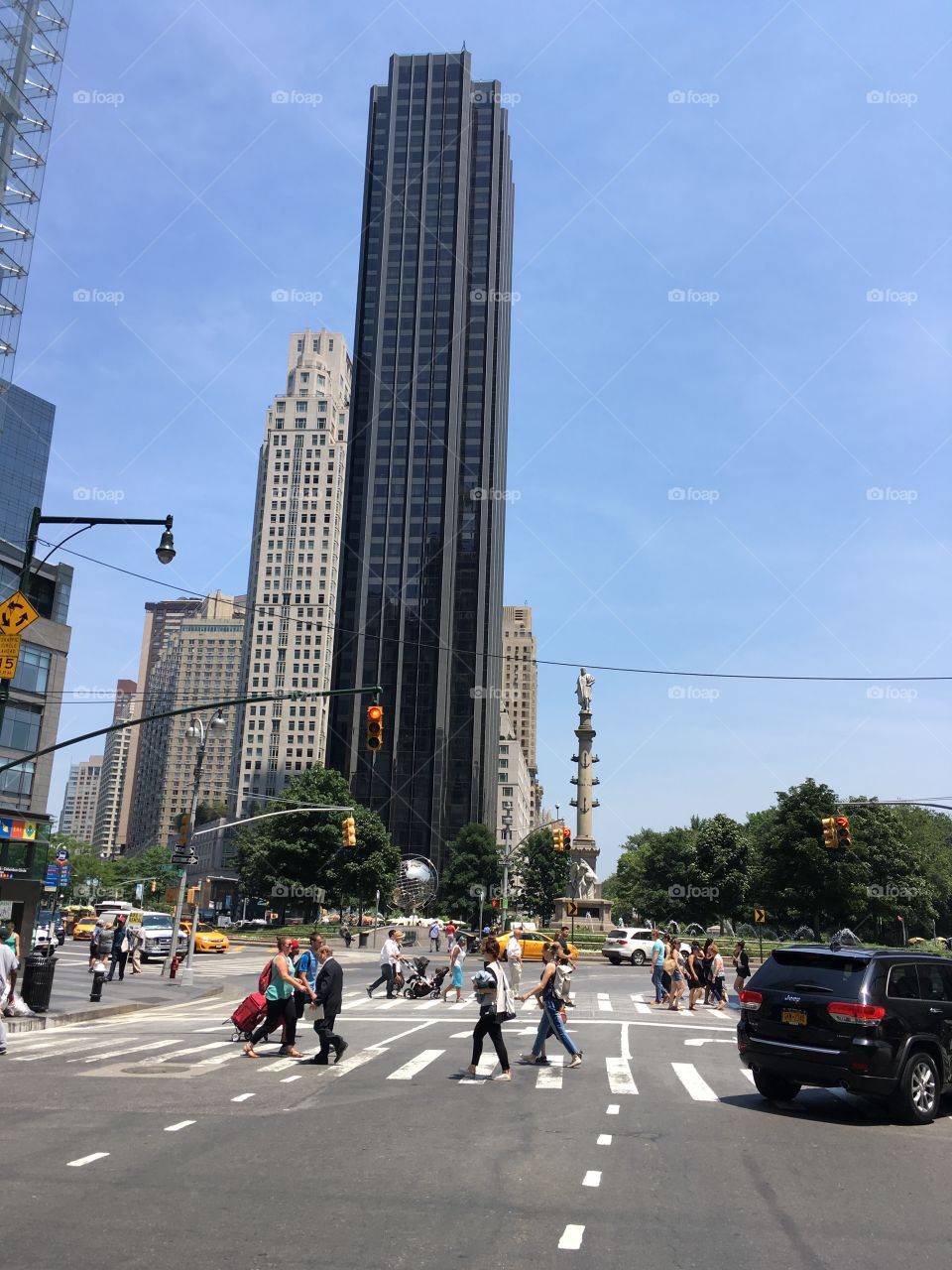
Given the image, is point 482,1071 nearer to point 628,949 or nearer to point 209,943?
point 628,949

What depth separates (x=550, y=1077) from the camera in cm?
1448

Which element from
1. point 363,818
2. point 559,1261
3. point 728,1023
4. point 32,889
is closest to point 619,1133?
point 559,1261

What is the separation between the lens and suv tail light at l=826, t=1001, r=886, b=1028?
1142 cm

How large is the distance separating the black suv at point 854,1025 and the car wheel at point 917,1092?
0.01m

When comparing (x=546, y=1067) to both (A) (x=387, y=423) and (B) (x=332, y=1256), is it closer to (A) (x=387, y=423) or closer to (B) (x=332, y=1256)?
(B) (x=332, y=1256)

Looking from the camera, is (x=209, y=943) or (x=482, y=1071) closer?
(x=482, y=1071)

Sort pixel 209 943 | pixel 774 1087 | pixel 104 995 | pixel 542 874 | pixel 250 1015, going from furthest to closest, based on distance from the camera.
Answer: pixel 542 874, pixel 209 943, pixel 104 995, pixel 250 1015, pixel 774 1087

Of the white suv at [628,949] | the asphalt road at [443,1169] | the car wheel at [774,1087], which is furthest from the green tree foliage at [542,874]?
the car wheel at [774,1087]

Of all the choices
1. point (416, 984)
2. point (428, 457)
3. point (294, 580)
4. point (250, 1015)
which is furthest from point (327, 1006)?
point (294, 580)

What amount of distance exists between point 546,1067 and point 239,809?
158m

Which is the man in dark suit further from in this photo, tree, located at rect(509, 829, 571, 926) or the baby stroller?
tree, located at rect(509, 829, 571, 926)

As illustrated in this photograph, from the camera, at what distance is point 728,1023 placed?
24.5 metres

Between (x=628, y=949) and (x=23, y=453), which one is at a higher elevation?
(x=23, y=453)

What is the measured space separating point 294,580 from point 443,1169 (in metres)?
163
